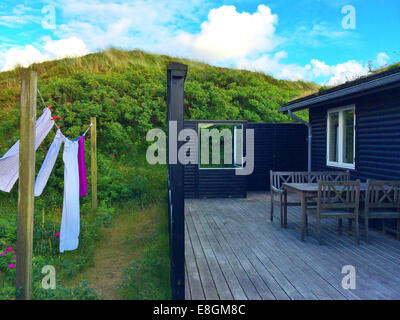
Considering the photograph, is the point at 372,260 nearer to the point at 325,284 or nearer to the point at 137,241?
the point at 325,284

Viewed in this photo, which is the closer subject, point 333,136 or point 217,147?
point 333,136

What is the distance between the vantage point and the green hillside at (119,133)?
3.52 metres

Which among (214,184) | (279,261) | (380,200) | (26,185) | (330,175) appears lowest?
(279,261)

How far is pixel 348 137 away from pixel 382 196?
2.13 meters

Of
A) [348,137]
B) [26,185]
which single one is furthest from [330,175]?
[26,185]

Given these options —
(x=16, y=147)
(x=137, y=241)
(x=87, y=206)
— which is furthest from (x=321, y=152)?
(x=16, y=147)

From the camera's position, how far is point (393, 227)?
4.75 metres

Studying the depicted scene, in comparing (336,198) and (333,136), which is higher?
(333,136)

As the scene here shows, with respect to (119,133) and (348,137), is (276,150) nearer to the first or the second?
(348,137)

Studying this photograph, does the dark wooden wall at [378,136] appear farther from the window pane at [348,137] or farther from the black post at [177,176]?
the black post at [177,176]

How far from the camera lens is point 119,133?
959cm

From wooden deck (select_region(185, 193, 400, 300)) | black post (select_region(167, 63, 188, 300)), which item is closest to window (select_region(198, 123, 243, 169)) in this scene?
wooden deck (select_region(185, 193, 400, 300))

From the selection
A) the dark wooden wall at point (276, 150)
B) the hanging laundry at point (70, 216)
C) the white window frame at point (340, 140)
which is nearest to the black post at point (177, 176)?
the hanging laundry at point (70, 216)

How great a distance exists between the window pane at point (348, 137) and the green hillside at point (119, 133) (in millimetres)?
3745
